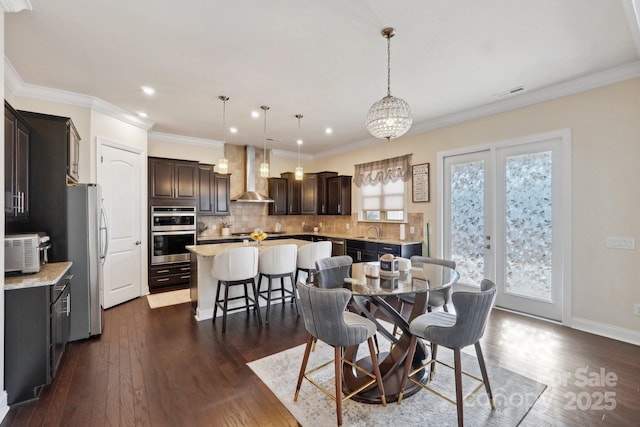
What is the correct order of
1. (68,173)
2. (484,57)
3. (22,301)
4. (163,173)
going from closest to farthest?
(22,301)
(484,57)
(68,173)
(163,173)

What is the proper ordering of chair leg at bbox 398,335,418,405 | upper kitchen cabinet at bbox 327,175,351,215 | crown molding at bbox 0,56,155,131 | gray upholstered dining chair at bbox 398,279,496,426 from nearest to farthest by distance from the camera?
gray upholstered dining chair at bbox 398,279,496,426 < chair leg at bbox 398,335,418,405 < crown molding at bbox 0,56,155,131 < upper kitchen cabinet at bbox 327,175,351,215

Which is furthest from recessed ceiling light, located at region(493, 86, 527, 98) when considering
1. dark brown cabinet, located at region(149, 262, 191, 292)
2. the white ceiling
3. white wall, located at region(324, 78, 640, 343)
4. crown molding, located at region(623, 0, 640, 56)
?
dark brown cabinet, located at region(149, 262, 191, 292)

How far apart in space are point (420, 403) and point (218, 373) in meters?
1.64

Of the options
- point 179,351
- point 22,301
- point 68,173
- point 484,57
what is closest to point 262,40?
point 484,57

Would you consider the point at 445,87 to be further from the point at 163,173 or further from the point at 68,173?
the point at 163,173

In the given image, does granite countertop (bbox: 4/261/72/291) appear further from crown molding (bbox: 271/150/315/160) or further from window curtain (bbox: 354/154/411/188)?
crown molding (bbox: 271/150/315/160)

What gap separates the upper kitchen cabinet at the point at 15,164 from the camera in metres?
2.33

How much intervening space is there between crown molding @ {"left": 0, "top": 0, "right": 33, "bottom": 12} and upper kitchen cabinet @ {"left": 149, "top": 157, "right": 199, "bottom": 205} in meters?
3.14

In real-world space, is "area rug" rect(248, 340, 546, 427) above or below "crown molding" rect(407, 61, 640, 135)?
below

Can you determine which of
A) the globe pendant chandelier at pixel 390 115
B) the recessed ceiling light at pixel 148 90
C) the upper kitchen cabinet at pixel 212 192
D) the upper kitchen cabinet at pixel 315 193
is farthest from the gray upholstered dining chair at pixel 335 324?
the upper kitchen cabinet at pixel 315 193

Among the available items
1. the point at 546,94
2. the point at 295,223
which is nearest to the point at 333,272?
the point at 546,94

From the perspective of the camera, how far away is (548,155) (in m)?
3.68

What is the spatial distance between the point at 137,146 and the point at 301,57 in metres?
3.37

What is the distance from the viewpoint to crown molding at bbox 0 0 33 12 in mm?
2013
